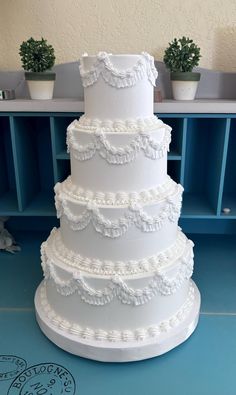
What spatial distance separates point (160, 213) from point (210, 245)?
840 mm

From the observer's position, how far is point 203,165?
6.05 feet

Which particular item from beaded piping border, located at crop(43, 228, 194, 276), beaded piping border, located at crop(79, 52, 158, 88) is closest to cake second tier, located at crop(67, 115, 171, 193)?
beaded piping border, located at crop(79, 52, 158, 88)

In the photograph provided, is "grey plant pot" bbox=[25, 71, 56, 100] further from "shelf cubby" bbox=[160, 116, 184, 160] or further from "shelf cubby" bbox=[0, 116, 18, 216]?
"shelf cubby" bbox=[160, 116, 184, 160]

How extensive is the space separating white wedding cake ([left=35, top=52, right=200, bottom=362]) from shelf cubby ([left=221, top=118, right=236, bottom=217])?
26.9 inches

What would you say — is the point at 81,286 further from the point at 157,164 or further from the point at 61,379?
the point at 157,164

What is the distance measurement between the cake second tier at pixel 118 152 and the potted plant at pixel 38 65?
0.54 metres

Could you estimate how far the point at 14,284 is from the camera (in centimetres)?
152

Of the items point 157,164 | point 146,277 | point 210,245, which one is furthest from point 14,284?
point 210,245

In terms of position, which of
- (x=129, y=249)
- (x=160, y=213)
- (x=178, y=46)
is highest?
(x=178, y=46)

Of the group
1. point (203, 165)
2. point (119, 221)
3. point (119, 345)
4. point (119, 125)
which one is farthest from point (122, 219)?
point (203, 165)

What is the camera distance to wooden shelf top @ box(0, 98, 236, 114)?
1459 millimetres

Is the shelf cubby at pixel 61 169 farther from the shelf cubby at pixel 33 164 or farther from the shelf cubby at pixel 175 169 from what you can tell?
the shelf cubby at pixel 175 169

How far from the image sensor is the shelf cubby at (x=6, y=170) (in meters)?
1.78

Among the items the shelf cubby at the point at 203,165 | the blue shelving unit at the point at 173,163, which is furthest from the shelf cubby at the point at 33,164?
the shelf cubby at the point at 203,165
